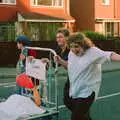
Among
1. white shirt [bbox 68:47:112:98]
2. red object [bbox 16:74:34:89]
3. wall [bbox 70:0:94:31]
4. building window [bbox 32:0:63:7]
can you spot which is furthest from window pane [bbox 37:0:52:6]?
white shirt [bbox 68:47:112:98]

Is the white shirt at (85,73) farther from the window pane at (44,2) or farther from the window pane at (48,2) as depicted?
the window pane at (44,2)

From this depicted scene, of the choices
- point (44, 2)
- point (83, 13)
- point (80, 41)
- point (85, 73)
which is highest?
point (80, 41)

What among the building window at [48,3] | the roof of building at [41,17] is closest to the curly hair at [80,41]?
the roof of building at [41,17]

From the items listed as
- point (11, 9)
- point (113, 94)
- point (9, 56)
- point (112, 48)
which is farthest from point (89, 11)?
point (113, 94)

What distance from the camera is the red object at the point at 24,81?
8336 mm

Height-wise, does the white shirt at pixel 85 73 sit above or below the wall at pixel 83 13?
above

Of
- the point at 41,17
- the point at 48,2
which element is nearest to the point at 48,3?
the point at 48,2

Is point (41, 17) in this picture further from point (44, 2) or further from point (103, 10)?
point (103, 10)

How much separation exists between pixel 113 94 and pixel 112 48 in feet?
66.5

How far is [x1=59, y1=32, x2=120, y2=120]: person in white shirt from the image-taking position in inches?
277

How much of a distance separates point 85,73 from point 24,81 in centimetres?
165

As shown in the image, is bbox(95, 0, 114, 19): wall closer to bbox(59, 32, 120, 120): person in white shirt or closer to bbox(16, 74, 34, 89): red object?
bbox(16, 74, 34, 89): red object

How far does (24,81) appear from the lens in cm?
845

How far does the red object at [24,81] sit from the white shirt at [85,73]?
131 centimetres
